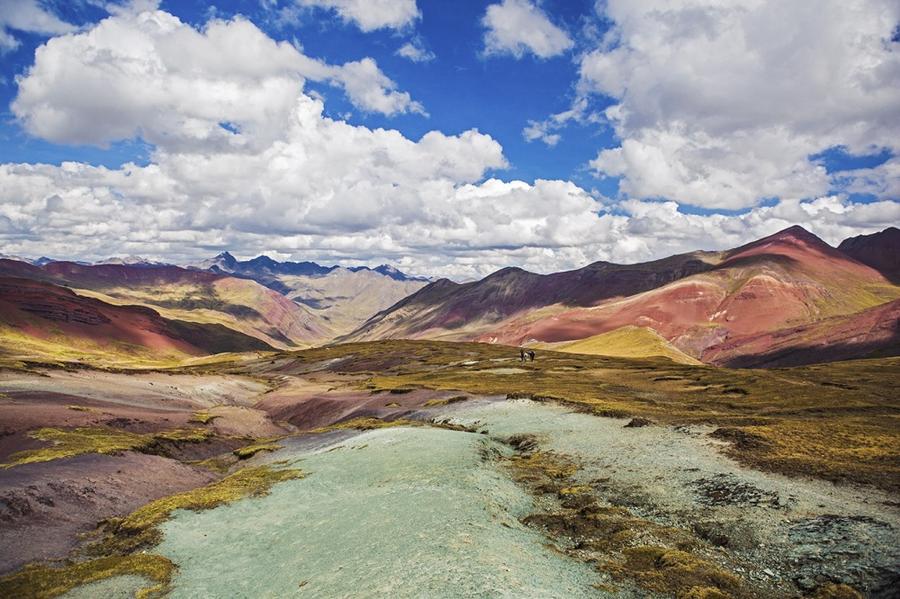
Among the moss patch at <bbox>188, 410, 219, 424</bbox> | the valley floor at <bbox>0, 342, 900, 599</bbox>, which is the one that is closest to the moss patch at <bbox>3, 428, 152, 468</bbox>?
the valley floor at <bbox>0, 342, 900, 599</bbox>

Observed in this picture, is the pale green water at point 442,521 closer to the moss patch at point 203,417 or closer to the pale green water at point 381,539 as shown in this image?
the pale green water at point 381,539

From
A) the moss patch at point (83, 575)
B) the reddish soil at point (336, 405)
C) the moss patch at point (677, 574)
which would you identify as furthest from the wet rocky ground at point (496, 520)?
the reddish soil at point (336, 405)

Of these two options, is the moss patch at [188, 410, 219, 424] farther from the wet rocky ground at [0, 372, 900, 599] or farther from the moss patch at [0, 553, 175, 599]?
the moss patch at [0, 553, 175, 599]

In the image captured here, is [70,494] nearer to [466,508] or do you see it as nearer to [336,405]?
[466,508]

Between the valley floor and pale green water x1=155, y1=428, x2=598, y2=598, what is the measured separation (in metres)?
0.13

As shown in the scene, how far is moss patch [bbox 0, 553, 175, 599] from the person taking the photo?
22.5 m

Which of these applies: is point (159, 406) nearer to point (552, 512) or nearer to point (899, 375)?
point (552, 512)

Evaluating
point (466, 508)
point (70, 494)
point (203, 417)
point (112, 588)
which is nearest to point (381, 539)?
point (466, 508)

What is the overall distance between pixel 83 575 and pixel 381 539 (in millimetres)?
13682

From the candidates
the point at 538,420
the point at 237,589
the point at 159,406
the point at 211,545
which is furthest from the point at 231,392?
the point at 237,589

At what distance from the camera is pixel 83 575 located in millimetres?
24484

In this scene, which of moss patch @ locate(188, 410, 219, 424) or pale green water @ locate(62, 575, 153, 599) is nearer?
pale green water @ locate(62, 575, 153, 599)

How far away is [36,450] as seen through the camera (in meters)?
→ 44.1

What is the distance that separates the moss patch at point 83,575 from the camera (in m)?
22.5
